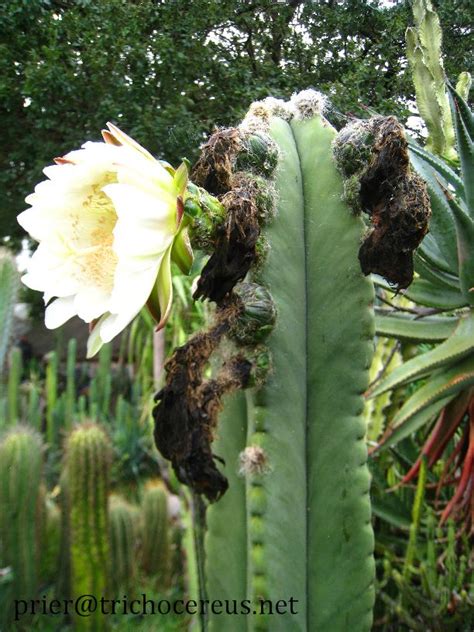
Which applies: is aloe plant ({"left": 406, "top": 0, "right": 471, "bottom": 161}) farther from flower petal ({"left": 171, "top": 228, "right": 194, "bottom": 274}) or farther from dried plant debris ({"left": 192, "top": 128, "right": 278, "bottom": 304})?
flower petal ({"left": 171, "top": 228, "right": 194, "bottom": 274})

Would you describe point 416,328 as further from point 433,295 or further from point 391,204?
point 391,204

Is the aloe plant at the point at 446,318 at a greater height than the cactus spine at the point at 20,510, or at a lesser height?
greater

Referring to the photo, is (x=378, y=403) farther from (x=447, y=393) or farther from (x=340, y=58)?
(x=340, y=58)

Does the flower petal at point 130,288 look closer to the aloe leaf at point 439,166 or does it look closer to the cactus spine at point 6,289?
the aloe leaf at point 439,166

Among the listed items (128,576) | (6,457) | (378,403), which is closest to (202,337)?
(378,403)

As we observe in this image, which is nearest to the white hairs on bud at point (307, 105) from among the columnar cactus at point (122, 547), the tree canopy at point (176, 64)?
the tree canopy at point (176, 64)
